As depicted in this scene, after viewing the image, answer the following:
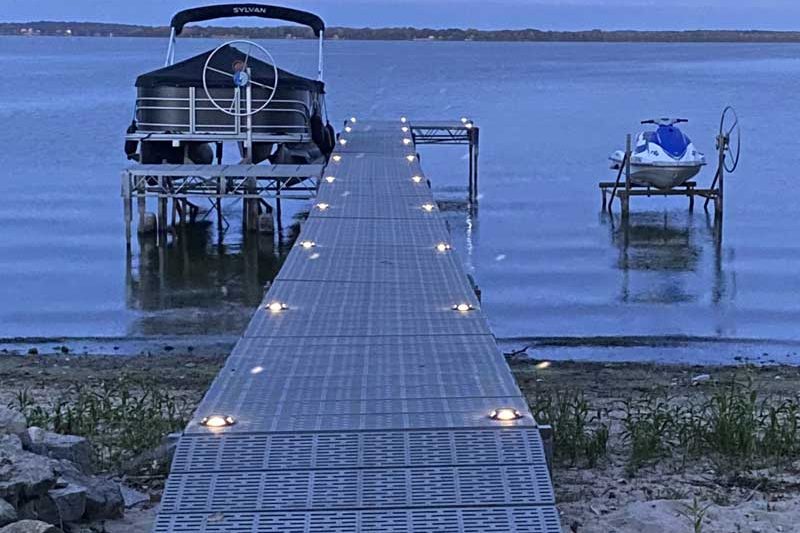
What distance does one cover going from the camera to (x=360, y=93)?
7550cm

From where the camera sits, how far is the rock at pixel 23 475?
498 cm

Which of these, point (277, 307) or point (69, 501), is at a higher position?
point (277, 307)

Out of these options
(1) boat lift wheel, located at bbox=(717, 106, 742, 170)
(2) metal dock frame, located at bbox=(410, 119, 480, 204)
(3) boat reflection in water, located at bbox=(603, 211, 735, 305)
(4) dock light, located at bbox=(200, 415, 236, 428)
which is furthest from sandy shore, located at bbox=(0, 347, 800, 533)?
(2) metal dock frame, located at bbox=(410, 119, 480, 204)

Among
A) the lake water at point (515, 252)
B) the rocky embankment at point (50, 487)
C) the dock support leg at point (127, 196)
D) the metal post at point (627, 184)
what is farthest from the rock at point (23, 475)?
the metal post at point (627, 184)

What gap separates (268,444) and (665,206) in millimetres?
22203

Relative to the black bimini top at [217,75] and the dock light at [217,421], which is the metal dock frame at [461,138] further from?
the dock light at [217,421]

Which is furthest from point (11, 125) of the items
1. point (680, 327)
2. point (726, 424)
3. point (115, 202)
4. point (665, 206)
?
point (726, 424)

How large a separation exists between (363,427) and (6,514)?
1357mm

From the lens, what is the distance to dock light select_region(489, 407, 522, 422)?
514 centimetres

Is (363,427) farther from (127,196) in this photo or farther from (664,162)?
(664,162)

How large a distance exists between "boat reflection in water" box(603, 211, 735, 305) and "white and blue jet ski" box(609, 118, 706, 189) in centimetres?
72

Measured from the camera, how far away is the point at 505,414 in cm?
518

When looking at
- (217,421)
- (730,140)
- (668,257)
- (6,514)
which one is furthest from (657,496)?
(730,140)

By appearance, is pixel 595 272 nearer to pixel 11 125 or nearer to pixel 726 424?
pixel 726 424
